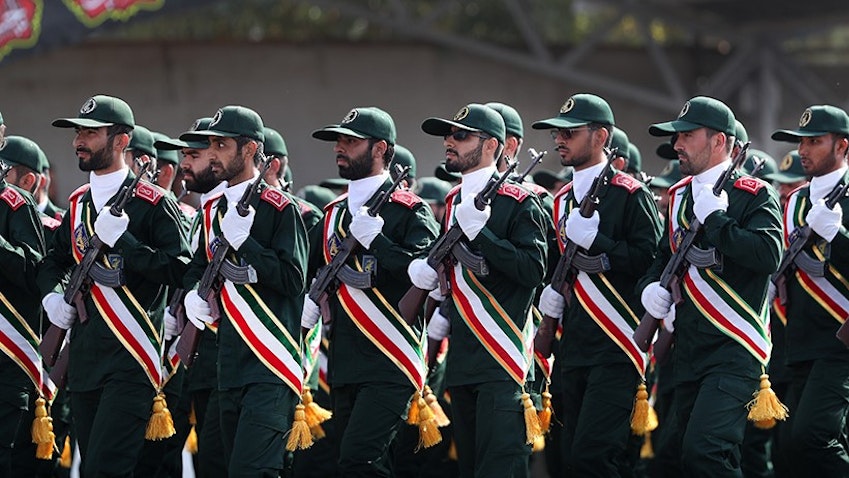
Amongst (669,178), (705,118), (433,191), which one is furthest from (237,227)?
(669,178)

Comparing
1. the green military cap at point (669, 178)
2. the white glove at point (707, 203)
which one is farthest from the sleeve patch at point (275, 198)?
the green military cap at point (669, 178)

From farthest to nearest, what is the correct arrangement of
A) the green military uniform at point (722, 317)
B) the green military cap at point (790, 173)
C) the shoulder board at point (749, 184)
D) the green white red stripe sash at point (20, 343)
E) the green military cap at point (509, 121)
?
the green military cap at point (790, 173)
the green military cap at point (509, 121)
the green white red stripe sash at point (20, 343)
the shoulder board at point (749, 184)
the green military uniform at point (722, 317)

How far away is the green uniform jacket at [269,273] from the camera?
8406mm

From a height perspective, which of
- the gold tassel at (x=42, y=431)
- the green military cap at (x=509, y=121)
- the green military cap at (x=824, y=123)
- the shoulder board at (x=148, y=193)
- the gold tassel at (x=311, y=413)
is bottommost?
the gold tassel at (x=42, y=431)

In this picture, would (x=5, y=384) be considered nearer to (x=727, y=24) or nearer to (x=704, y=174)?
(x=704, y=174)

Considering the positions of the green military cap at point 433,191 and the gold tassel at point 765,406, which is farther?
the green military cap at point 433,191

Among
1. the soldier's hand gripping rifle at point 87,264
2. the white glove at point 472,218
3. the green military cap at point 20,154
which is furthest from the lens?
the green military cap at point 20,154

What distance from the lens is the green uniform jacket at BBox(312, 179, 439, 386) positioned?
888 cm

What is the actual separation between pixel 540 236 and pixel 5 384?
10.2 ft

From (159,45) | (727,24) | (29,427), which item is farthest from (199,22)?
(29,427)

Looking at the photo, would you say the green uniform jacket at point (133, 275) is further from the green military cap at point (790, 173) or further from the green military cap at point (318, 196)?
the green military cap at point (790, 173)

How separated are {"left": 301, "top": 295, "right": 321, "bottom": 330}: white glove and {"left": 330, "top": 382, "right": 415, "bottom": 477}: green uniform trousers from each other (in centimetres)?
41

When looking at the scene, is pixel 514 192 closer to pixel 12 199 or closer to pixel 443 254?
pixel 443 254

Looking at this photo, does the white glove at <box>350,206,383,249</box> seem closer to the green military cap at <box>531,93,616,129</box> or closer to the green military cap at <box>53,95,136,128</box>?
the green military cap at <box>531,93,616,129</box>
